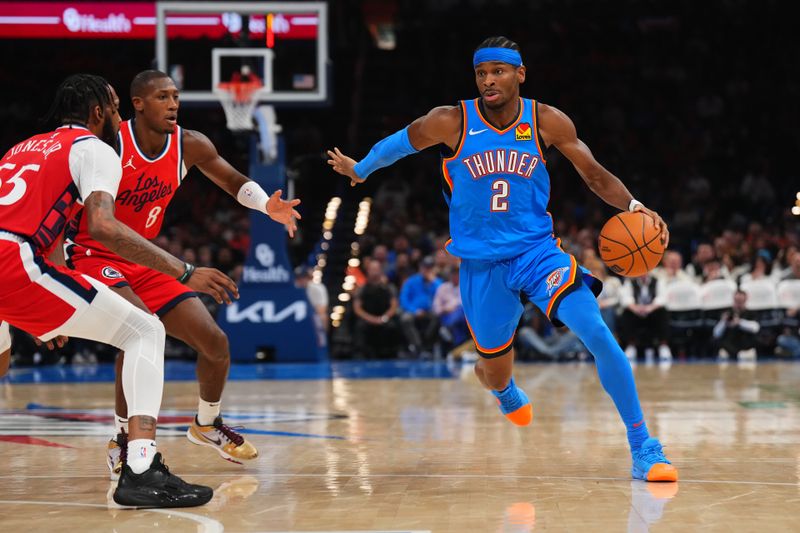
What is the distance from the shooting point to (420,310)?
1552cm

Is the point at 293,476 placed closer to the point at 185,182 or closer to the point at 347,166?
the point at 347,166

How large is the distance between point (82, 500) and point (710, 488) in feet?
9.44

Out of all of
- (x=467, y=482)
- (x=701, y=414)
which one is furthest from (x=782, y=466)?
(x=701, y=414)

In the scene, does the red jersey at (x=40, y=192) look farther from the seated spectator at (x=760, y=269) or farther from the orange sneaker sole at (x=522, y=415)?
the seated spectator at (x=760, y=269)

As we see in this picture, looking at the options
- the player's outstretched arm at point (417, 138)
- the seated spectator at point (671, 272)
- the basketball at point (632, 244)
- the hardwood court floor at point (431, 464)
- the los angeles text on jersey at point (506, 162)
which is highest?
the player's outstretched arm at point (417, 138)

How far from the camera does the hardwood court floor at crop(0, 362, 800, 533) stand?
4441 mm

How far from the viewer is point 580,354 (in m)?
14.6

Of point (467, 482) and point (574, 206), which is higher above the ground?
point (574, 206)

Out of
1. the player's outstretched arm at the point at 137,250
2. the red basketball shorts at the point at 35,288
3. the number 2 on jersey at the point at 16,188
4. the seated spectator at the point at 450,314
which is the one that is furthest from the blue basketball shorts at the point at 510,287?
the seated spectator at the point at 450,314

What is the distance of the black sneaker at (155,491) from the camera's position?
469 centimetres

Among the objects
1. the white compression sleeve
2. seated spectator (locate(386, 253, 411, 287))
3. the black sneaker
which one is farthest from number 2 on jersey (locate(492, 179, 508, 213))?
seated spectator (locate(386, 253, 411, 287))

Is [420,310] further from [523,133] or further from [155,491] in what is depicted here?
[155,491]

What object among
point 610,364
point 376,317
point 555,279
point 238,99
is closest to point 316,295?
point 376,317

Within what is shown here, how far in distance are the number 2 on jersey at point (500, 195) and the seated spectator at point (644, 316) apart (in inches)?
360
